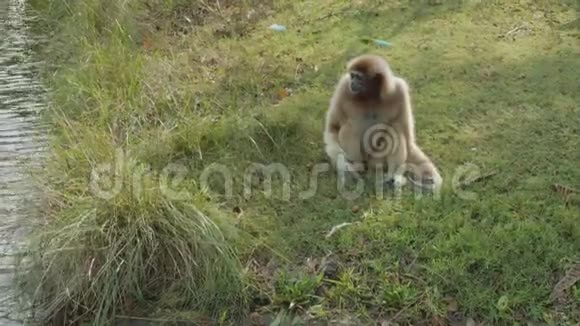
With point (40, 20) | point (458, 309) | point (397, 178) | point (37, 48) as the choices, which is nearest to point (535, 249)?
point (458, 309)

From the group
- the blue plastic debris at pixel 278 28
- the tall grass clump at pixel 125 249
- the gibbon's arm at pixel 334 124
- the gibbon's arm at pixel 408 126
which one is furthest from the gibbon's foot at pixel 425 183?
the blue plastic debris at pixel 278 28

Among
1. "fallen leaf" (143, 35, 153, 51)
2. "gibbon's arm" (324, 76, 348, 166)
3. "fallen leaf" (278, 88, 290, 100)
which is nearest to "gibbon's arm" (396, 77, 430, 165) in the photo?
"gibbon's arm" (324, 76, 348, 166)

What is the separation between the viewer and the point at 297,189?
20.4 feet

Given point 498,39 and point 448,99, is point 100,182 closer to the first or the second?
point 448,99

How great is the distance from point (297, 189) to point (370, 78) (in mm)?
1011

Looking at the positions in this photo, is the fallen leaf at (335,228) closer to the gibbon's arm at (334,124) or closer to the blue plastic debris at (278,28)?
the gibbon's arm at (334,124)

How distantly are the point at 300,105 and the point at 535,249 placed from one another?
299 cm

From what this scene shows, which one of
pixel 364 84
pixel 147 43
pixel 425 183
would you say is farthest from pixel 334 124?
pixel 147 43

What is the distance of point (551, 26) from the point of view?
927 cm

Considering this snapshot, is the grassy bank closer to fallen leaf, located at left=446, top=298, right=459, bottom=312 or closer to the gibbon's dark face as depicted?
fallen leaf, located at left=446, top=298, right=459, bottom=312

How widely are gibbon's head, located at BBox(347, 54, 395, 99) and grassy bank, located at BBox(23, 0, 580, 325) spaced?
73 cm

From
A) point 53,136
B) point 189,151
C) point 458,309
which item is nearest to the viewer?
point 458,309

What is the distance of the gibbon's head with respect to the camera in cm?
584

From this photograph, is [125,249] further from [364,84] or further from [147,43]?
[147,43]
